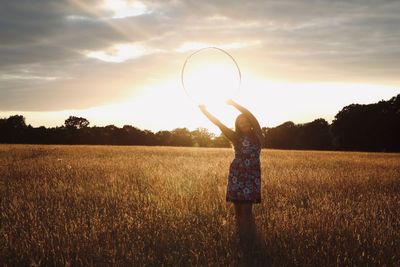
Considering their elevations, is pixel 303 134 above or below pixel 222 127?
above

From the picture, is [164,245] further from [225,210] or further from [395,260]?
[395,260]

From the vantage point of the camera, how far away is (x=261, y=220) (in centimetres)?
678

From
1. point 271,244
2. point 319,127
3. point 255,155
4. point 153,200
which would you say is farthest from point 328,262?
point 319,127

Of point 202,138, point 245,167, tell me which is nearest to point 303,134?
point 202,138

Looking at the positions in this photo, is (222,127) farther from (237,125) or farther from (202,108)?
(202,108)

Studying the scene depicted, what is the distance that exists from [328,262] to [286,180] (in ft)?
25.2

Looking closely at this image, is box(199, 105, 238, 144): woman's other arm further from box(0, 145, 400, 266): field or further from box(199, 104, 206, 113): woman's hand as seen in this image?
box(0, 145, 400, 266): field

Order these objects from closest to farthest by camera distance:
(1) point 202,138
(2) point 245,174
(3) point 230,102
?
(3) point 230,102, (2) point 245,174, (1) point 202,138

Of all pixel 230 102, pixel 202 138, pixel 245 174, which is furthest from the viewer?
pixel 202 138

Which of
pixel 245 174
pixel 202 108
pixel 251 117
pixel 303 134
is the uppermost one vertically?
pixel 303 134

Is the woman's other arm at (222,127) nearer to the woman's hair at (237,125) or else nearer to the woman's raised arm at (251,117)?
the woman's hair at (237,125)

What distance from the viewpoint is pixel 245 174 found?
601 cm

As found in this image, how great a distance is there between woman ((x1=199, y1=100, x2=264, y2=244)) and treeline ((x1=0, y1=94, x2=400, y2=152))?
56.8 meters

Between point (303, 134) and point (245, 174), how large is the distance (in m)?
69.6
